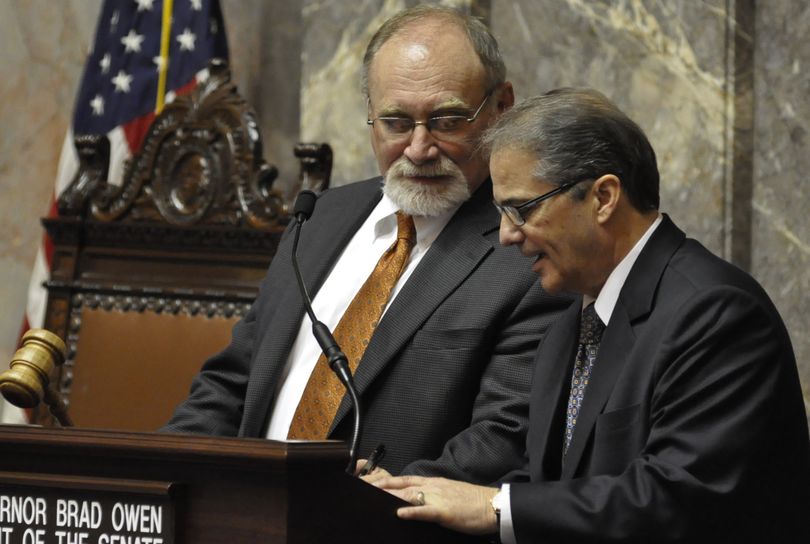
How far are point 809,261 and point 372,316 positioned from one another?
1.56m

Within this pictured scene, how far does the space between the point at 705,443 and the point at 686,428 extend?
0.05 metres

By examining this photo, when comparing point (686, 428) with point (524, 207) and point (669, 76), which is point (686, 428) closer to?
point (524, 207)

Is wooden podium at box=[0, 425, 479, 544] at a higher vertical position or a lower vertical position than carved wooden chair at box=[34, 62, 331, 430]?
lower

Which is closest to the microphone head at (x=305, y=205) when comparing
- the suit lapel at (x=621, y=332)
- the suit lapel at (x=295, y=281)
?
the suit lapel at (x=295, y=281)

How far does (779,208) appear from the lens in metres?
4.30

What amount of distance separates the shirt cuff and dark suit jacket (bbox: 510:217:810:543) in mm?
12

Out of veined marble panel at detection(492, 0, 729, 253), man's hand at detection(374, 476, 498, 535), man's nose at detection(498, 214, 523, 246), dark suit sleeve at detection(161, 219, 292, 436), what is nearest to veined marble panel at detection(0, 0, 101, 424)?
veined marble panel at detection(492, 0, 729, 253)

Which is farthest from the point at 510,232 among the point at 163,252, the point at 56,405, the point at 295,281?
the point at 163,252

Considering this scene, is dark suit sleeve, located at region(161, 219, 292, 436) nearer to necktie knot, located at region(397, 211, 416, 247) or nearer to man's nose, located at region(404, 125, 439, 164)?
necktie knot, located at region(397, 211, 416, 247)

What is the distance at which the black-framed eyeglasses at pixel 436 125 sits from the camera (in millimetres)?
3439

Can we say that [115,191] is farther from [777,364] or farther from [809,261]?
[777,364]

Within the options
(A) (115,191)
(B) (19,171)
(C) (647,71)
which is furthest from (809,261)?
(B) (19,171)

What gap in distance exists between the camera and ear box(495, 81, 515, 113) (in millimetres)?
3547

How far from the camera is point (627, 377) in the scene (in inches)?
104
